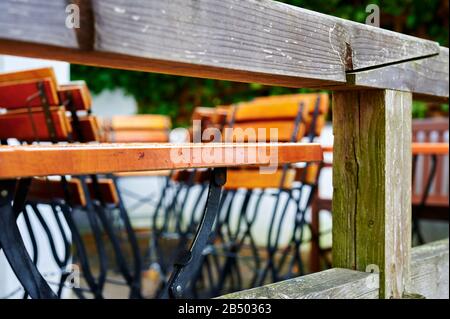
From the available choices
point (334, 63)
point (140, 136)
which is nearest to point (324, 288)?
point (334, 63)

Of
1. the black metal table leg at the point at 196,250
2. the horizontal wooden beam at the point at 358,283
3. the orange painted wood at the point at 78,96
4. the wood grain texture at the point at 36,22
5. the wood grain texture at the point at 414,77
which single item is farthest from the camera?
the orange painted wood at the point at 78,96

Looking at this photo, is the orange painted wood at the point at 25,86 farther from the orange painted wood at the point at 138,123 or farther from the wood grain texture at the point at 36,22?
the orange painted wood at the point at 138,123

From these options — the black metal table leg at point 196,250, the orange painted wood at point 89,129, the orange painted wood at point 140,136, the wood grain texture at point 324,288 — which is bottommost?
the wood grain texture at point 324,288

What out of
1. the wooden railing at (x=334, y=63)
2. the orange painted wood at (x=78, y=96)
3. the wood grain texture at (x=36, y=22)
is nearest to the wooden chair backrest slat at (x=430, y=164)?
the wooden railing at (x=334, y=63)

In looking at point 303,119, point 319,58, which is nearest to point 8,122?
point 303,119

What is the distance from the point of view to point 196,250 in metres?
1.06

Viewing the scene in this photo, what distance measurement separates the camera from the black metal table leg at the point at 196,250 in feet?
3.41

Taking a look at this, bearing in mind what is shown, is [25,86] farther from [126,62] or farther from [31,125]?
[126,62]

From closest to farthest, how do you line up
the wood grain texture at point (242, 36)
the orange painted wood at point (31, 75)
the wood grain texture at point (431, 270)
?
the wood grain texture at point (242, 36), the wood grain texture at point (431, 270), the orange painted wood at point (31, 75)

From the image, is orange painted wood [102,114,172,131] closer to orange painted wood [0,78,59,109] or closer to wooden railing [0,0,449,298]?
orange painted wood [0,78,59,109]

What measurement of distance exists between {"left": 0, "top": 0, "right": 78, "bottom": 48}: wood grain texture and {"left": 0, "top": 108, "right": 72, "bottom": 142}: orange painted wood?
1.25 meters

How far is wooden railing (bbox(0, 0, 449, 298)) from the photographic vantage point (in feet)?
2.52
